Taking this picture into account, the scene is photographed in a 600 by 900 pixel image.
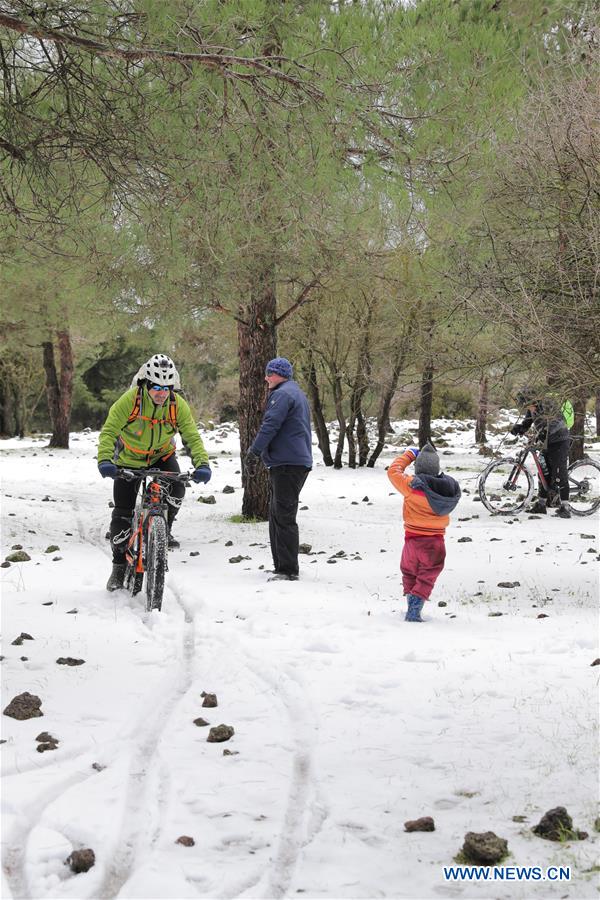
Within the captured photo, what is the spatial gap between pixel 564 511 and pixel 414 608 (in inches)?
295

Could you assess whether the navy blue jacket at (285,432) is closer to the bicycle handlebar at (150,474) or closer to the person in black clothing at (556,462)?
the bicycle handlebar at (150,474)

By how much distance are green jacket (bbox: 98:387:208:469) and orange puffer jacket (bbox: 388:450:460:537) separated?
1.89m

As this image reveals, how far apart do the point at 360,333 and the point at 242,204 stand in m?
14.4

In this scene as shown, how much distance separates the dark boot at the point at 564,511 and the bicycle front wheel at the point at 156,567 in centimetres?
867

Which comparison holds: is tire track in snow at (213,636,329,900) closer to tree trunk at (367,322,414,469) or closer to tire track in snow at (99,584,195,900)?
tire track in snow at (99,584,195,900)

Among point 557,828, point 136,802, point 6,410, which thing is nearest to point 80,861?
point 136,802

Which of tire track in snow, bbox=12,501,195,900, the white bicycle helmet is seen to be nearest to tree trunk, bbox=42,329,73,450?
the white bicycle helmet

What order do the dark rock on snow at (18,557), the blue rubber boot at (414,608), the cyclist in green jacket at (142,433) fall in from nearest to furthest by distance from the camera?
the blue rubber boot at (414,608) → the cyclist in green jacket at (142,433) → the dark rock on snow at (18,557)

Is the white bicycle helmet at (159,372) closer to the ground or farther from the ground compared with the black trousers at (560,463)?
farther from the ground

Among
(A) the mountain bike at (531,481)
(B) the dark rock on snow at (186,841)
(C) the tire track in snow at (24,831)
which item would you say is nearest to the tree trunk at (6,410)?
(A) the mountain bike at (531,481)

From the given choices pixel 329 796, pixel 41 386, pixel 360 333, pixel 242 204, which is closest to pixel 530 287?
pixel 242 204

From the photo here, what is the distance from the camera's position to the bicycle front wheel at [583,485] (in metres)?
14.0

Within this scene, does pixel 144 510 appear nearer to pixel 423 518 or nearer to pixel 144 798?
pixel 423 518

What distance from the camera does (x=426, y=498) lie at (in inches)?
274
